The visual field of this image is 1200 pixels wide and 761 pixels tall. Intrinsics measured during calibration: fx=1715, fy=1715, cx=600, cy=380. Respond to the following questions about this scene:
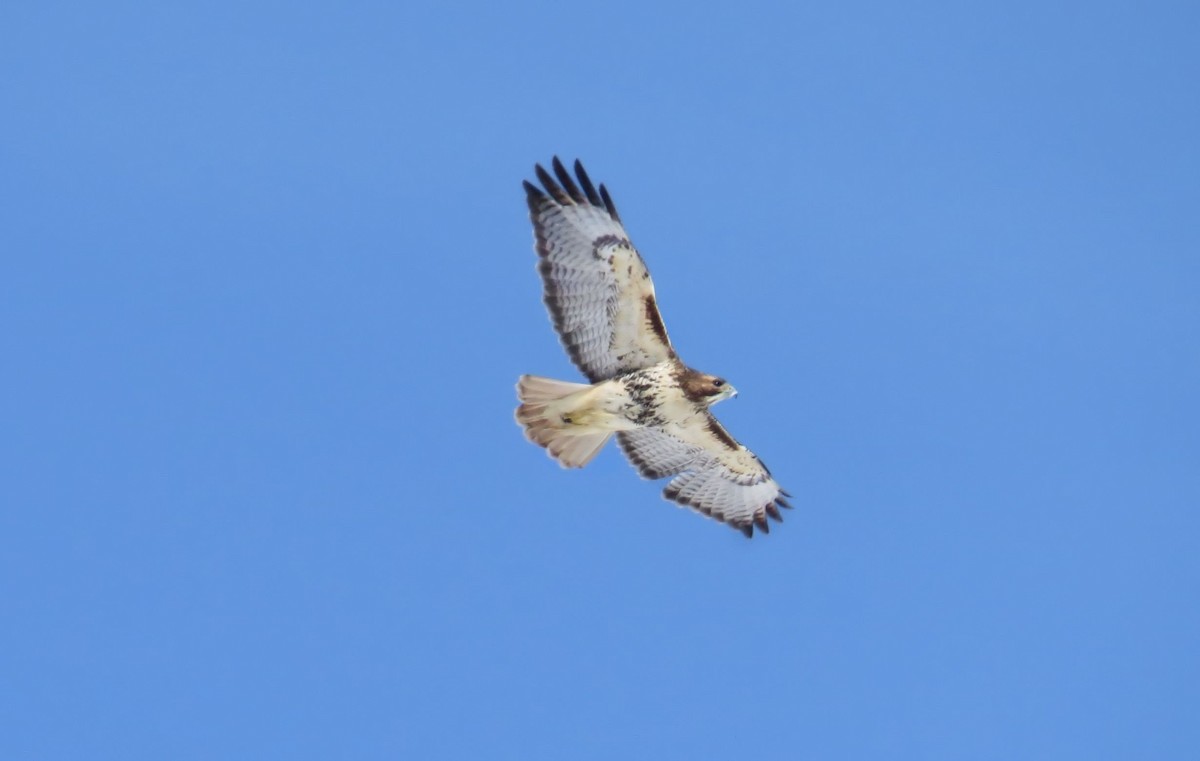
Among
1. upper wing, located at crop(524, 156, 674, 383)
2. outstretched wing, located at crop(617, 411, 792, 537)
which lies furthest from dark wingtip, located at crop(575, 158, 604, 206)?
outstretched wing, located at crop(617, 411, 792, 537)

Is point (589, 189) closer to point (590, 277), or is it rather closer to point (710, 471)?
point (590, 277)

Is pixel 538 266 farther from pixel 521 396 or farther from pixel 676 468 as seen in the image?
pixel 676 468

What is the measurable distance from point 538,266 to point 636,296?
83cm

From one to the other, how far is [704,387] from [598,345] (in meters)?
0.93

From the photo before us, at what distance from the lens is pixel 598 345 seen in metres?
14.1

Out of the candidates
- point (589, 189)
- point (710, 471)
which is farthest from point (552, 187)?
point (710, 471)

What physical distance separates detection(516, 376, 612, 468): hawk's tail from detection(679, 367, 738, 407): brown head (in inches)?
31.9

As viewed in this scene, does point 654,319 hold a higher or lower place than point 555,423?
higher

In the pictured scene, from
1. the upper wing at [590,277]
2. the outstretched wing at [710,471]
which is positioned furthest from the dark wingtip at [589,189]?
the outstretched wing at [710,471]

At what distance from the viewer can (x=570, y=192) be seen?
13.6 metres

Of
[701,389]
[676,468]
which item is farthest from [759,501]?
[701,389]

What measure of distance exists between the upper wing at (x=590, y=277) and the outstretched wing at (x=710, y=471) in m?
1.31

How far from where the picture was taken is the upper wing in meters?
13.6

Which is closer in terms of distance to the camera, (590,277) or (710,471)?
(590,277)
